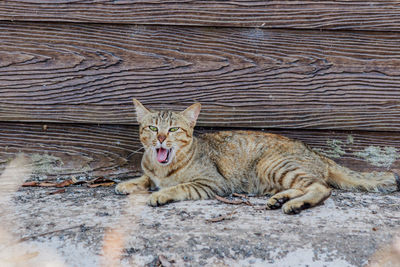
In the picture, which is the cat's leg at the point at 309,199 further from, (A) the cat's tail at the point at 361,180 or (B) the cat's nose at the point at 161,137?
(B) the cat's nose at the point at 161,137

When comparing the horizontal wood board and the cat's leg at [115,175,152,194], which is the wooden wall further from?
the cat's leg at [115,175,152,194]

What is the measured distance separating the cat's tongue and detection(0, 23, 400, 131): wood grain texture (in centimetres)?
39

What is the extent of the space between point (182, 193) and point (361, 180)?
148 cm

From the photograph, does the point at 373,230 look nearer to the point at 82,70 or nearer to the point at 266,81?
the point at 266,81

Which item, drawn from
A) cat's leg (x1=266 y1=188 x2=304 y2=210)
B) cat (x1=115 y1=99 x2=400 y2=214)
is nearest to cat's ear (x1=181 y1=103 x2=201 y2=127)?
cat (x1=115 y1=99 x2=400 y2=214)

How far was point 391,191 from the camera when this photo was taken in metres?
3.25

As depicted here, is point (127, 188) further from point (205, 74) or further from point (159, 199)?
point (205, 74)

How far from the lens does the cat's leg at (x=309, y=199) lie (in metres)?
2.68

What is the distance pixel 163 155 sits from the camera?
3395mm

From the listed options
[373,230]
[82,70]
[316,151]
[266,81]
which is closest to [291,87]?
[266,81]

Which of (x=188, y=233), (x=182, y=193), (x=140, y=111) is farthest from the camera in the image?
(x=140, y=111)

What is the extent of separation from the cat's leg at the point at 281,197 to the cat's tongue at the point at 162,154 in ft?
3.21

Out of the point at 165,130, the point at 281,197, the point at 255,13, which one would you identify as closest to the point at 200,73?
the point at 165,130

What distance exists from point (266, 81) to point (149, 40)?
3.42ft
